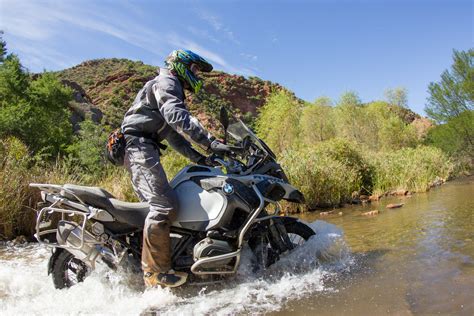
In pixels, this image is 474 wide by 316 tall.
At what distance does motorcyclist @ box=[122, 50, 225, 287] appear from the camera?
3.50 m

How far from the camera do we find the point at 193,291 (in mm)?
3768

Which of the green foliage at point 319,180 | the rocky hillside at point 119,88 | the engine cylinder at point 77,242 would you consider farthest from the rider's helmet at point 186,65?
the rocky hillside at point 119,88

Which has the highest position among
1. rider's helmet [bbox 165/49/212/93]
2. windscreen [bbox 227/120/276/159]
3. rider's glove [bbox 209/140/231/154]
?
rider's helmet [bbox 165/49/212/93]

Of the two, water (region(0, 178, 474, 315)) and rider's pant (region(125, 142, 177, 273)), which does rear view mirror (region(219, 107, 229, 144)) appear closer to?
rider's pant (region(125, 142, 177, 273))

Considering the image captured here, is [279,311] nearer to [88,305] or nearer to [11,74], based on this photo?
[88,305]

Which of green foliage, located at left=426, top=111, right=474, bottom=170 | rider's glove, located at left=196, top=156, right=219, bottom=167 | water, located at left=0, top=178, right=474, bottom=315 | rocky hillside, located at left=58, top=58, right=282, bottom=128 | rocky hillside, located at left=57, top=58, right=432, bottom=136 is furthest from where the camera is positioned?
rocky hillside, located at left=58, top=58, right=282, bottom=128

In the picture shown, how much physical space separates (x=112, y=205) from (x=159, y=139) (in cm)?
81

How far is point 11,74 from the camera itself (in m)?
27.9

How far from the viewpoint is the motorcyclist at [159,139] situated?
11.5 ft

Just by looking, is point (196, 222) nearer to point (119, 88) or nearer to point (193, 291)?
point (193, 291)

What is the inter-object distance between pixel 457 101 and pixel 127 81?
→ 57.2m

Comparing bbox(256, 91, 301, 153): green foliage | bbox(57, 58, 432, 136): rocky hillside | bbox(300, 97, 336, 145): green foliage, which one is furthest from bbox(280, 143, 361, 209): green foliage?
bbox(300, 97, 336, 145): green foliage

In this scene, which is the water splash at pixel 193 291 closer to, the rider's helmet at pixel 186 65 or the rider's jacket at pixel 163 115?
the rider's jacket at pixel 163 115

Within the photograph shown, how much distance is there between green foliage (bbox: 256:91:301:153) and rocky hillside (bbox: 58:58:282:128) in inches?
306
